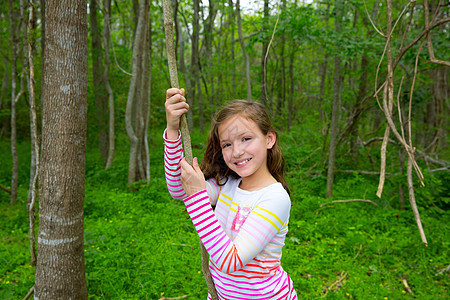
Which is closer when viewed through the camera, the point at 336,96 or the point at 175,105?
the point at 175,105

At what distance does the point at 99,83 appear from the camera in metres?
7.84

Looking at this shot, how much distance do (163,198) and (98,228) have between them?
1.31 metres

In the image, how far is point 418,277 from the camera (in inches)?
129

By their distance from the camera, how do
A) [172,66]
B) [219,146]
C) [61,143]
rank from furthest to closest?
[61,143] < [219,146] < [172,66]

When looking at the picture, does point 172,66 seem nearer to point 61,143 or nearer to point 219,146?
point 219,146

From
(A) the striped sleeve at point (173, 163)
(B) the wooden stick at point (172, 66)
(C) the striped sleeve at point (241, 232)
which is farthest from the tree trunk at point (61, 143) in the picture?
(C) the striped sleeve at point (241, 232)

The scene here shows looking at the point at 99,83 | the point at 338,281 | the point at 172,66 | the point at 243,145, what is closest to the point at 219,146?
the point at 243,145

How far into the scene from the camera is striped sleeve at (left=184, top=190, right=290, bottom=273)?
1.14 meters

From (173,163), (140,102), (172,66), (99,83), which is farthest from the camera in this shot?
(99,83)

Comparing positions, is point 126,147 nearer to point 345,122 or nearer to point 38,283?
point 345,122

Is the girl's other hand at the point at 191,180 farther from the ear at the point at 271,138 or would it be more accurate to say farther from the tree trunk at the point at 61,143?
the tree trunk at the point at 61,143

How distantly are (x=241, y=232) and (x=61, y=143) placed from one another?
1311mm

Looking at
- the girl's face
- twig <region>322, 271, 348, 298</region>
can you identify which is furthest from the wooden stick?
twig <region>322, 271, 348, 298</region>

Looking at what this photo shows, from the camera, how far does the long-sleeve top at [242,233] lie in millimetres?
1152
